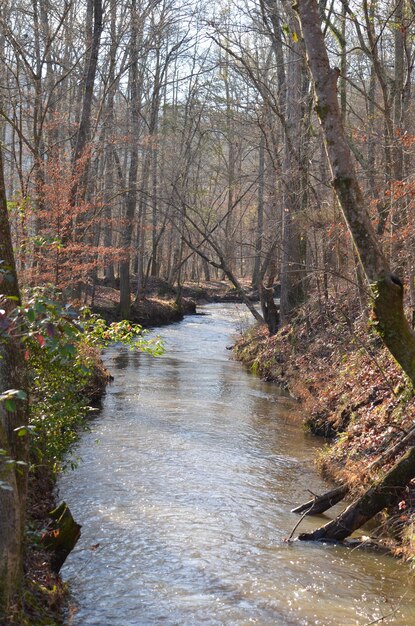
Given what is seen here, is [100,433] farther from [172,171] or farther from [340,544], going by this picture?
[172,171]

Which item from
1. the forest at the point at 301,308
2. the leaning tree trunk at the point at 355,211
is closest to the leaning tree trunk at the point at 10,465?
the forest at the point at 301,308

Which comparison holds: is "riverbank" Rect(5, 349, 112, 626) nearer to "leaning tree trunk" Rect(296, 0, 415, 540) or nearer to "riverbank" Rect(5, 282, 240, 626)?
"riverbank" Rect(5, 282, 240, 626)

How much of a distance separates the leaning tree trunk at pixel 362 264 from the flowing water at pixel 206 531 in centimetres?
46

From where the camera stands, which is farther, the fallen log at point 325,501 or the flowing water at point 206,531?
the fallen log at point 325,501

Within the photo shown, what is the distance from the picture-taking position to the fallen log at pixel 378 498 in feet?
22.1

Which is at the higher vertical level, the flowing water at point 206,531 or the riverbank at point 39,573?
the riverbank at point 39,573

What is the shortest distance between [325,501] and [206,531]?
1.40 meters

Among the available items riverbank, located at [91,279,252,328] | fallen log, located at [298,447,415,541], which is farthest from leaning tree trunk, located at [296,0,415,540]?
riverbank, located at [91,279,252,328]

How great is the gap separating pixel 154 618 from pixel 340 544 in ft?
7.79

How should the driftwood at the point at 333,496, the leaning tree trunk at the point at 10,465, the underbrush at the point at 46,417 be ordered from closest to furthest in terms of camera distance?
1. the underbrush at the point at 46,417
2. the leaning tree trunk at the point at 10,465
3. the driftwood at the point at 333,496

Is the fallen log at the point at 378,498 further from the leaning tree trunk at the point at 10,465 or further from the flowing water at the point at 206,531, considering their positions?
the leaning tree trunk at the point at 10,465

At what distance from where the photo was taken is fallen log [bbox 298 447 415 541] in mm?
6750

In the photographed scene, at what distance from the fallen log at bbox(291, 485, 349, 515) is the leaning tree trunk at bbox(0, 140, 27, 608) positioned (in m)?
4.09

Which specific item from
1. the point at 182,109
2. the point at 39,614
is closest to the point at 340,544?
the point at 39,614
